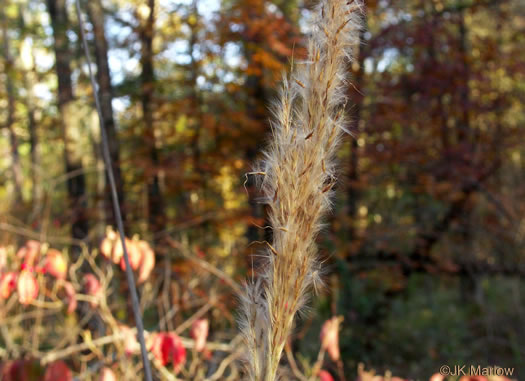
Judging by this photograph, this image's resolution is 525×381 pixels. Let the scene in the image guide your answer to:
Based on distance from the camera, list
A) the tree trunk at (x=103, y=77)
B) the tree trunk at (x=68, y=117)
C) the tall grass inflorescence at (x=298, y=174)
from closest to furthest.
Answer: the tall grass inflorescence at (x=298, y=174) → the tree trunk at (x=103, y=77) → the tree trunk at (x=68, y=117)

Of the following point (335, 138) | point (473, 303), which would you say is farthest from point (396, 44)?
point (335, 138)

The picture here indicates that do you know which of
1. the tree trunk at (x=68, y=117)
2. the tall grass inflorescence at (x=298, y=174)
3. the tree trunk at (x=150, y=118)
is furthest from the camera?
the tree trunk at (x=150, y=118)

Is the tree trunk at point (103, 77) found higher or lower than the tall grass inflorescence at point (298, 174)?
higher

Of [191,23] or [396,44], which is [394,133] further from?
[191,23]

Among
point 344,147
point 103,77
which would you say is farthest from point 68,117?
point 344,147

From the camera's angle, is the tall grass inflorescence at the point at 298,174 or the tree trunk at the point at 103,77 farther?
the tree trunk at the point at 103,77

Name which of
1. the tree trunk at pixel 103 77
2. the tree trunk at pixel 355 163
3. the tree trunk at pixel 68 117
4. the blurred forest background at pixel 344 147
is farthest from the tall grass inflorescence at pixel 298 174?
the tree trunk at pixel 355 163

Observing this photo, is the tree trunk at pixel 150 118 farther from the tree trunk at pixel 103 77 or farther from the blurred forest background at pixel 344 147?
the tree trunk at pixel 103 77

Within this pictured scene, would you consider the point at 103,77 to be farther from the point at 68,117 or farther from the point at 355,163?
the point at 355,163
